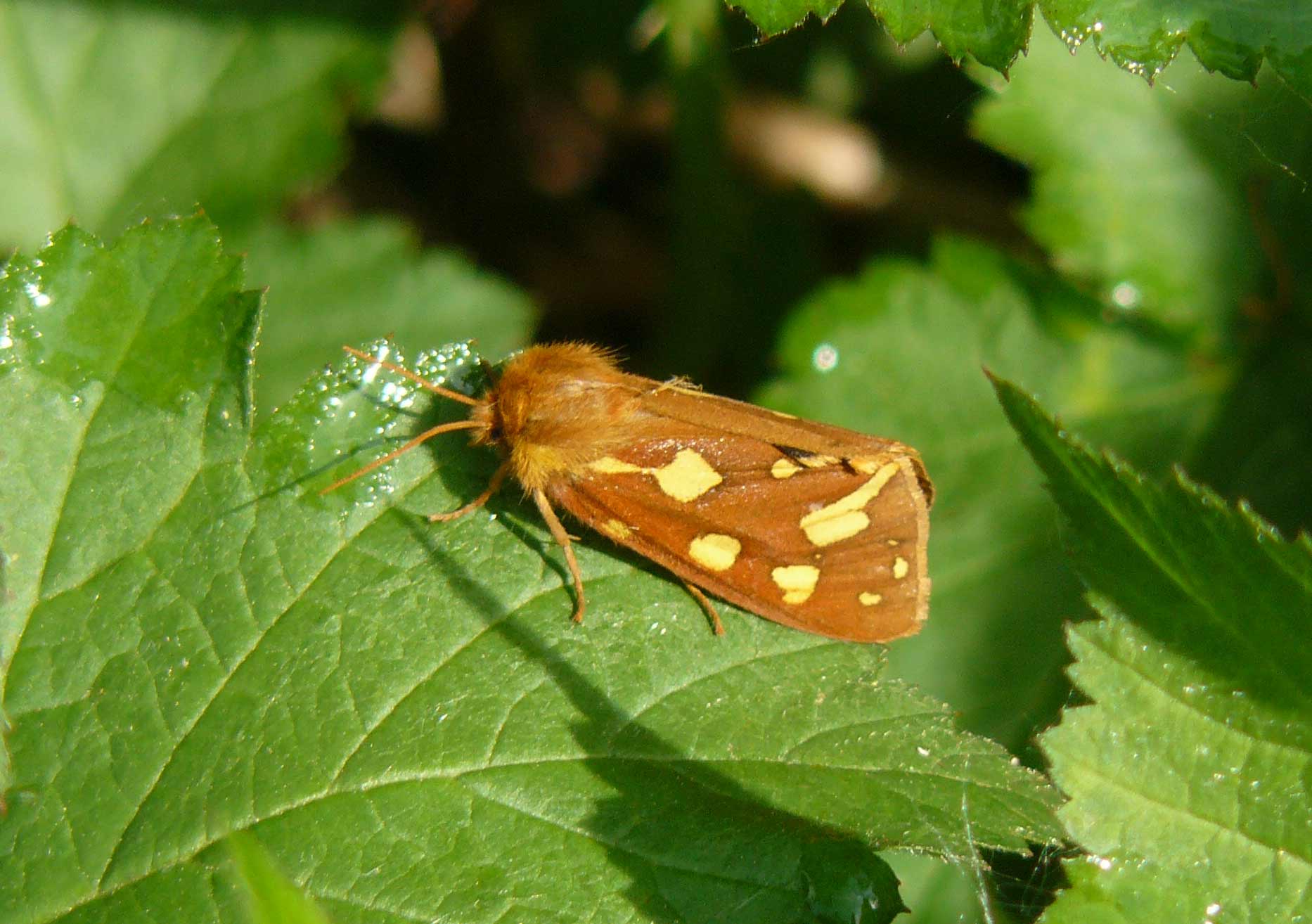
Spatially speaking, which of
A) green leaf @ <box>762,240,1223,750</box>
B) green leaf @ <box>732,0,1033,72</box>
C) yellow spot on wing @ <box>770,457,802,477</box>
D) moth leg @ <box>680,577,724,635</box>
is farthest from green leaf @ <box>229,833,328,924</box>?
green leaf @ <box>762,240,1223,750</box>

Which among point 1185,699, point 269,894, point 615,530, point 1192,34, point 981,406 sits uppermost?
point 1192,34

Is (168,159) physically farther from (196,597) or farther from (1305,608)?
(1305,608)

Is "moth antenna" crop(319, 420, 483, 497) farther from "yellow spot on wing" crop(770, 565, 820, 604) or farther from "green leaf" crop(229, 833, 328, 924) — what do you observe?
"green leaf" crop(229, 833, 328, 924)

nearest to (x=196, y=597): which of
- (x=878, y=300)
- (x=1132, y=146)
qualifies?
(x=878, y=300)

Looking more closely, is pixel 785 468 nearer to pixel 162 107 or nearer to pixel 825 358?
pixel 825 358

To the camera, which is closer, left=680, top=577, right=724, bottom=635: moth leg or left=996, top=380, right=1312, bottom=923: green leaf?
left=996, top=380, right=1312, bottom=923: green leaf

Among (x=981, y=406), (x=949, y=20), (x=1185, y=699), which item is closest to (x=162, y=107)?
(x=949, y=20)
